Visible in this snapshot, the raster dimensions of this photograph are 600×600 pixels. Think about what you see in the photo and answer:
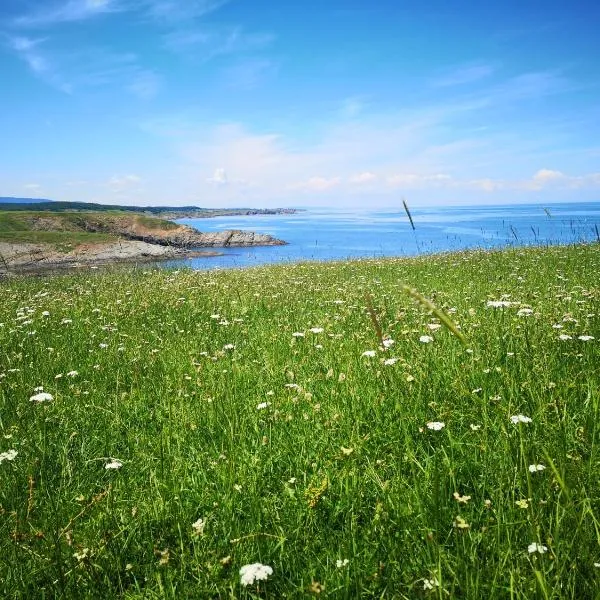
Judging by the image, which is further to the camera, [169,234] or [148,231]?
[169,234]

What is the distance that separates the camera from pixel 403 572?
2.12m

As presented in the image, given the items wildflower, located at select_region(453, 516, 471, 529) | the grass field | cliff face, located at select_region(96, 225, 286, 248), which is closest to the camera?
wildflower, located at select_region(453, 516, 471, 529)

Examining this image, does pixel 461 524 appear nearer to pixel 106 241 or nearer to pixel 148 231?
pixel 106 241

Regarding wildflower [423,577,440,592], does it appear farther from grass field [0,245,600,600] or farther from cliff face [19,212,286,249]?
cliff face [19,212,286,249]

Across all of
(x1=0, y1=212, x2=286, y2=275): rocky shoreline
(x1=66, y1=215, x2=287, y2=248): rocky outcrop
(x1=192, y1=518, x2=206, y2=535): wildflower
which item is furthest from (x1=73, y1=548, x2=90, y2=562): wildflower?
(x1=66, y1=215, x2=287, y2=248): rocky outcrop

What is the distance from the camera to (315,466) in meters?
3.05

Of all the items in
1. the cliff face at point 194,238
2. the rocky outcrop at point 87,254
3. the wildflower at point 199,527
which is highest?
the cliff face at point 194,238

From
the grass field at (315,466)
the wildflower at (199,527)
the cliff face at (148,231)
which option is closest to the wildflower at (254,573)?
the grass field at (315,466)

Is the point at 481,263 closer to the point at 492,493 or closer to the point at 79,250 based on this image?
the point at 492,493

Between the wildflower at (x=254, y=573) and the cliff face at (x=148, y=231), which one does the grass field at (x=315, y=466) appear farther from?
the cliff face at (x=148, y=231)

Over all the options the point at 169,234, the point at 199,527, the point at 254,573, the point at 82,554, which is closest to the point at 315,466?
the point at 199,527

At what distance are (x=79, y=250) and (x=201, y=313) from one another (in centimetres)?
5697

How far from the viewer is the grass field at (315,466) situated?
85.7 inches

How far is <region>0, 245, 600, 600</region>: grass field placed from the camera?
7.14ft
